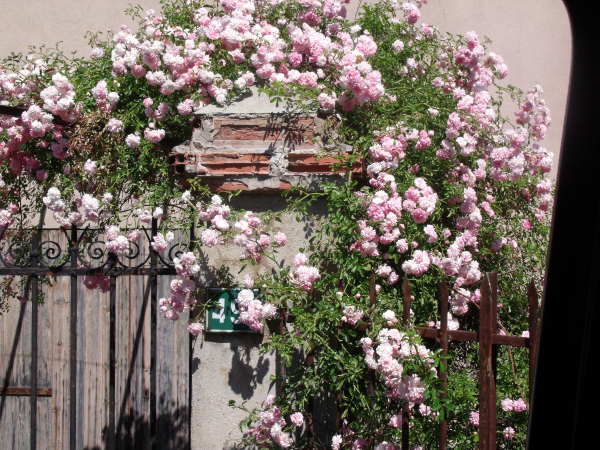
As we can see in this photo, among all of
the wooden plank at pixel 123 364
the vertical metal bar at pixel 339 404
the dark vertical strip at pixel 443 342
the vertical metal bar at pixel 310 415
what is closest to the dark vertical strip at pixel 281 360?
the vertical metal bar at pixel 310 415

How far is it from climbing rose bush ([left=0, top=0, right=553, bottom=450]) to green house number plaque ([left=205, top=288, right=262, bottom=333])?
10cm

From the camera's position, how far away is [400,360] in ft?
6.48

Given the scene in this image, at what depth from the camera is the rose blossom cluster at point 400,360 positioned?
189 centimetres

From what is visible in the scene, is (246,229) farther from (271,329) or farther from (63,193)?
(63,193)

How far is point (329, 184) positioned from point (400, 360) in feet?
3.20

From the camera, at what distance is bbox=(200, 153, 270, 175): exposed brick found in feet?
8.67

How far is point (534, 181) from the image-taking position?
9.69 ft

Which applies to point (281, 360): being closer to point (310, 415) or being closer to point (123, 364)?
point (310, 415)

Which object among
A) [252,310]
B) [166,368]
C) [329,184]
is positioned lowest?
[166,368]

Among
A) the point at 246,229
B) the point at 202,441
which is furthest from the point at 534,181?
the point at 202,441

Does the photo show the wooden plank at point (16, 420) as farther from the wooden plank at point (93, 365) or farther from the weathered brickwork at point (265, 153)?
the weathered brickwork at point (265, 153)

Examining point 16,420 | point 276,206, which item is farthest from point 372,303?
point 16,420

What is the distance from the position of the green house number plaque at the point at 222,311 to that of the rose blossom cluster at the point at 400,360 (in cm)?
92

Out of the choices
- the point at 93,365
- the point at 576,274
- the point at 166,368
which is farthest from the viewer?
the point at 93,365
